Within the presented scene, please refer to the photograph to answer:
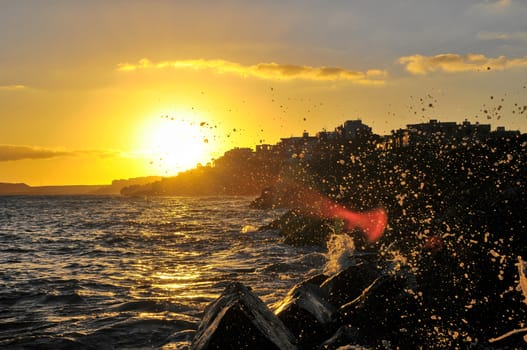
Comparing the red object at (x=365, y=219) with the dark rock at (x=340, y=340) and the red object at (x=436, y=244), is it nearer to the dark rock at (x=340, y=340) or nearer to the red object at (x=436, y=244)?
the red object at (x=436, y=244)

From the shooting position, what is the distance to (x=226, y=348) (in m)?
7.75

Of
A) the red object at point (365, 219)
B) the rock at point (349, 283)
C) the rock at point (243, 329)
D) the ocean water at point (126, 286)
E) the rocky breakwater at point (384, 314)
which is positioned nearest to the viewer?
the rock at point (243, 329)

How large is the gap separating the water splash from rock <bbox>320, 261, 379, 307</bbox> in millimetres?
5842

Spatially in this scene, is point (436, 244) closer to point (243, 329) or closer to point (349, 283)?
point (349, 283)

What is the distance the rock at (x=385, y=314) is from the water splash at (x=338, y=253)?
25.6 feet

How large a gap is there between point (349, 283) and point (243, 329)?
184 inches

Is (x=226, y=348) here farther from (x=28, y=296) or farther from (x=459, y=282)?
(x=28, y=296)

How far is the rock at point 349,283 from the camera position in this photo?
38.1ft

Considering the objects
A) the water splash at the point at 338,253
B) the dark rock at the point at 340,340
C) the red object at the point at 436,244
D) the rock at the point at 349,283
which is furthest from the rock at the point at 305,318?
the water splash at the point at 338,253

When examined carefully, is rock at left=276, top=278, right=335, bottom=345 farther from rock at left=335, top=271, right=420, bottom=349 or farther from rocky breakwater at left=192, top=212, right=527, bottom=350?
rock at left=335, top=271, right=420, bottom=349

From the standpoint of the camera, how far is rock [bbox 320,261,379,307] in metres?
11.6

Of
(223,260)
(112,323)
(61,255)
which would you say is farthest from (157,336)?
(61,255)

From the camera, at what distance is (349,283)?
11.8 metres

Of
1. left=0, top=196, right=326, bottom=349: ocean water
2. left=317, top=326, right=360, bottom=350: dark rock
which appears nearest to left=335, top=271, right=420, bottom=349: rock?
left=317, top=326, right=360, bottom=350: dark rock
